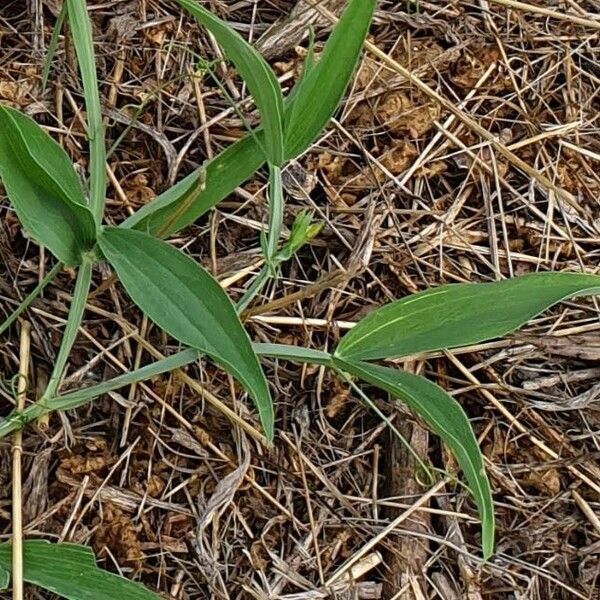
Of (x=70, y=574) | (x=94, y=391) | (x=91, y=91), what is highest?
(x=91, y=91)

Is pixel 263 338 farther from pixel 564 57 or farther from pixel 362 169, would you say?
pixel 564 57

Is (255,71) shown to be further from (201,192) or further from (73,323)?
(73,323)

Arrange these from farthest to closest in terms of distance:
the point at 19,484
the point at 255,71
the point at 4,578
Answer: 1. the point at 19,484
2. the point at 4,578
3. the point at 255,71

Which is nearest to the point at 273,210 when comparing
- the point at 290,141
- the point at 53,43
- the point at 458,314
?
the point at 290,141

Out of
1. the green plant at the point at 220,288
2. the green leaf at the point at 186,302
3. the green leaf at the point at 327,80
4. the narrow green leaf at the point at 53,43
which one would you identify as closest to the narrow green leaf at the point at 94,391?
the green plant at the point at 220,288

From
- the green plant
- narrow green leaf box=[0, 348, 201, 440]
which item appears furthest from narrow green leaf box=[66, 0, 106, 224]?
narrow green leaf box=[0, 348, 201, 440]

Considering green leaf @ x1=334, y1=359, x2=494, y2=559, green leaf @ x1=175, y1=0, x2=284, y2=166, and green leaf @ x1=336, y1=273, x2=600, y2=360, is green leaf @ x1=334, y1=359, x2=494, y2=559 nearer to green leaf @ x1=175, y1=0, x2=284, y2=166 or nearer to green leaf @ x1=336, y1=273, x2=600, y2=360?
green leaf @ x1=336, y1=273, x2=600, y2=360
